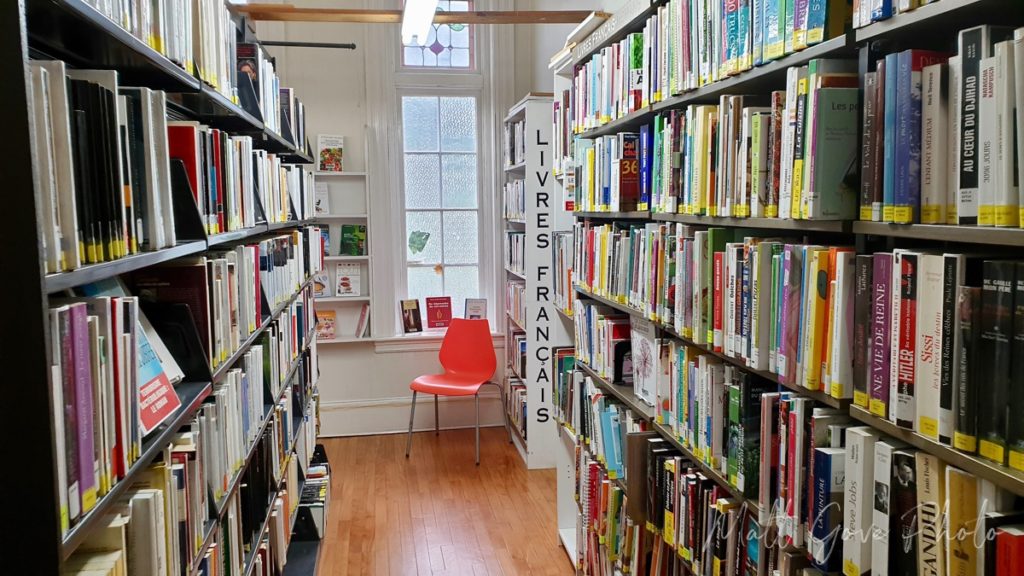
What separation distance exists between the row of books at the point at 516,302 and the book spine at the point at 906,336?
3396 millimetres

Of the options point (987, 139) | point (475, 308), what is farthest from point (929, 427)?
point (475, 308)

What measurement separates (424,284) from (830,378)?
14.0ft

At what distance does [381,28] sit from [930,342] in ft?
15.1

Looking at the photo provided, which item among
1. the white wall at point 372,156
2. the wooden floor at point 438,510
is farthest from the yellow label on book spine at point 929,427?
the white wall at point 372,156

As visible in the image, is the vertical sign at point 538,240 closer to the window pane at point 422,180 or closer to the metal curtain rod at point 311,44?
the window pane at point 422,180

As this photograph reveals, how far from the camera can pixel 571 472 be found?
3539 millimetres

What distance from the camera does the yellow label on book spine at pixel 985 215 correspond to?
1032mm

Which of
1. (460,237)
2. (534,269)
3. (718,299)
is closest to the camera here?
(718,299)

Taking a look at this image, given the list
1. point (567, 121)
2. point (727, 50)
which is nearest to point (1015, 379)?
point (727, 50)

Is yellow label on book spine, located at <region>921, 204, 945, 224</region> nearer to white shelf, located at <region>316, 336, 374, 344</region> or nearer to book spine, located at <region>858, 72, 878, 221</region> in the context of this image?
book spine, located at <region>858, 72, 878, 221</region>

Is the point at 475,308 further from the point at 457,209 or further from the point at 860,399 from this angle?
the point at 860,399

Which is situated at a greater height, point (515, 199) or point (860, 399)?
point (515, 199)

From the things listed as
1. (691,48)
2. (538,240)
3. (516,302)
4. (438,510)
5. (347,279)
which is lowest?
(438,510)

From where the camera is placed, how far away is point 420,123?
529 cm
